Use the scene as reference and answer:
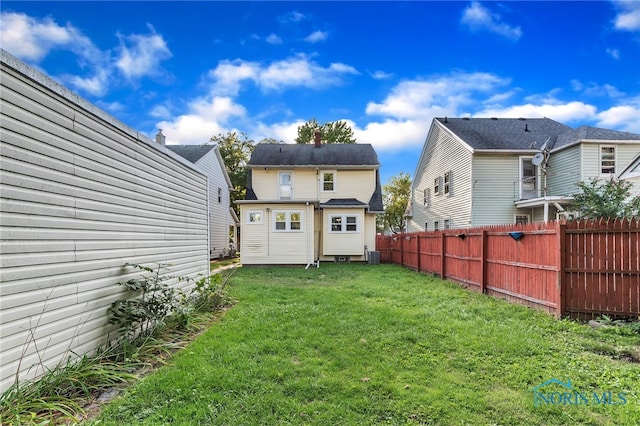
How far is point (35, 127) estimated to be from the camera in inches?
112

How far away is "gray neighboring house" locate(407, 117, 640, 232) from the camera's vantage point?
1327 cm

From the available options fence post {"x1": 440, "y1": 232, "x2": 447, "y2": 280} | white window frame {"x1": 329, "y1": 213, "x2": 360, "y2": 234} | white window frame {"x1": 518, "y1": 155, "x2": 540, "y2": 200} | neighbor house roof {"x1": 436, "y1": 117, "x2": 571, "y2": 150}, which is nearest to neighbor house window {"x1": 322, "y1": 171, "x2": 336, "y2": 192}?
white window frame {"x1": 329, "y1": 213, "x2": 360, "y2": 234}

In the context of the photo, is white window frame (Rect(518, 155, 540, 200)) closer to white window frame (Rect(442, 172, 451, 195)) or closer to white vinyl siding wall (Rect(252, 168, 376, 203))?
white window frame (Rect(442, 172, 451, 195))

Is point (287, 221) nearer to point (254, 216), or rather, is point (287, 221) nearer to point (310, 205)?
point (310, 205)

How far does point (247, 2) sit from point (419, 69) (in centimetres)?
713

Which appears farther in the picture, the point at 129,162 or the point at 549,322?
the point at 549,322

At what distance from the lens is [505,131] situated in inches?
629

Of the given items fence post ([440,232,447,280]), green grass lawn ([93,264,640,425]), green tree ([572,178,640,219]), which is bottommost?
green grass lawn ([93,264,640,425])

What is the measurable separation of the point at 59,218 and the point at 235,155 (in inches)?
1075

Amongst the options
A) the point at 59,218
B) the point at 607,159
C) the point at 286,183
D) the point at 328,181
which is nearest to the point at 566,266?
the point at 59,218

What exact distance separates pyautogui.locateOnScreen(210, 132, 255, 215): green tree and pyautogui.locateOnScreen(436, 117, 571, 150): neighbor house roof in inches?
743

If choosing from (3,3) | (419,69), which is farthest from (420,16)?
(3,3)

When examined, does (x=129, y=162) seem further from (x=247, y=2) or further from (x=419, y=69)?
(x=419, y=69)

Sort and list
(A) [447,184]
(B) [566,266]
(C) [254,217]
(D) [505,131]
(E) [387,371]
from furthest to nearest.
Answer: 1. (A) [447,184]
2. (D) [505,131]
3. (C) [254,217]
4. (B) [566,266]
5. (E) [387,371]
